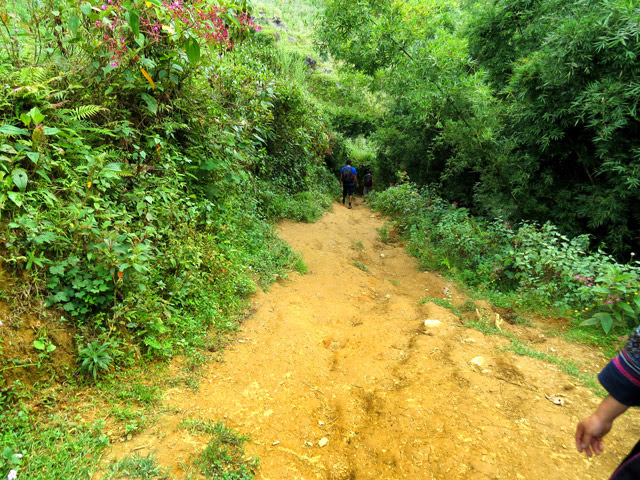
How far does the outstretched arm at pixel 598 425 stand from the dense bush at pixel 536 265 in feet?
9.64

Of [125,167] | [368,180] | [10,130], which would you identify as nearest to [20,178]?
[10,130]

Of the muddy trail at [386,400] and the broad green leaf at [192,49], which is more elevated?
the broad green leaf at [192,49]

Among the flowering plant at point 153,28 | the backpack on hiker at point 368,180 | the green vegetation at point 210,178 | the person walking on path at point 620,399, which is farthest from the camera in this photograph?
the backpack on hiker at point 368,180

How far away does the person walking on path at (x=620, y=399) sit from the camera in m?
1.01

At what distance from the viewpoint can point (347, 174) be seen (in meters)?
11.0

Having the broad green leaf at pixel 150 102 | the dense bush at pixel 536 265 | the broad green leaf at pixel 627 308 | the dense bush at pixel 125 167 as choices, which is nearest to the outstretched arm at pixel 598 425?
the dense bush at pixel 125 167

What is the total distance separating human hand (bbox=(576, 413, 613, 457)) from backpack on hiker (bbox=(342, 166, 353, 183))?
10.1 metres

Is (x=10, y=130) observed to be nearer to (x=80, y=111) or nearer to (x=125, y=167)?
(x=80, y=111)

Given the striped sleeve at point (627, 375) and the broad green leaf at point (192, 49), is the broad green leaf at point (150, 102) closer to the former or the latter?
the broad green leaf at point (192, 49)

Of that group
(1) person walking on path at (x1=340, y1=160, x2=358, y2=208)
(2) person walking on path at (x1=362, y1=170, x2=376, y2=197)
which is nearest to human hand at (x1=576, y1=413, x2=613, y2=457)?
(1) person walking on path at (x1=340, y1=160, x2=358, y2=208)

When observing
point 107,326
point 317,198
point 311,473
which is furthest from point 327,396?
point 317,198

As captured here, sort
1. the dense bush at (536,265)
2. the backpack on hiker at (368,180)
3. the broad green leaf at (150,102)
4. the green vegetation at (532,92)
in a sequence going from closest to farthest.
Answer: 1. the broad green leaf at (150,102)
2. the dense bush at (536,265)
3. the green vegetation at (532,92)
4. the backpack on hiker at (368,180)

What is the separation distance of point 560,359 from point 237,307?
11.7ft

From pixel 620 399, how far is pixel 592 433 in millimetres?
196
